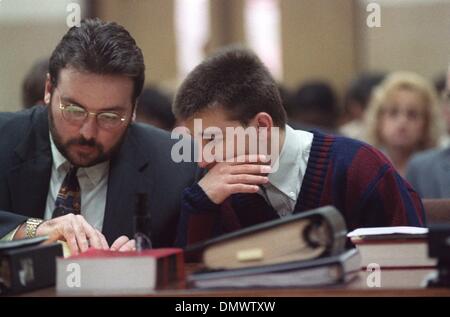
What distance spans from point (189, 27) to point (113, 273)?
8.28m

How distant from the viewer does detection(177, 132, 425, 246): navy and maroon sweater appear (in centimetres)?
261

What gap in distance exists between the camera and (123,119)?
2781 millimetres

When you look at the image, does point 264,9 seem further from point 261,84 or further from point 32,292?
point 32,292

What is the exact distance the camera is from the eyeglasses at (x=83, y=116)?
272 cm

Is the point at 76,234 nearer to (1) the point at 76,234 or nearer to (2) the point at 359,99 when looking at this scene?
(1) the point at 76,234

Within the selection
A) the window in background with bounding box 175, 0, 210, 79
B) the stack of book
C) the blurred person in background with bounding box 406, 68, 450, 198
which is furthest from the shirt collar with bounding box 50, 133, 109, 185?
the window in background with bounding box 175, 0, 210, 79

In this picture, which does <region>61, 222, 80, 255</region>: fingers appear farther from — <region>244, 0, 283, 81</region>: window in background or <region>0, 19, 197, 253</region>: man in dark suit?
<region>244, 0, 283, 81</region>: window in background

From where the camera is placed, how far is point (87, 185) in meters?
2.94

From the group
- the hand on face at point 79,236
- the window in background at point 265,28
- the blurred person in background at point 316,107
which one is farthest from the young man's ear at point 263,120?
the window in background at point 265,28

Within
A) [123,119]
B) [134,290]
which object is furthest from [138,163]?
[134,290]

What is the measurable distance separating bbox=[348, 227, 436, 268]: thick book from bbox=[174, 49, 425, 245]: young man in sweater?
1.43ft

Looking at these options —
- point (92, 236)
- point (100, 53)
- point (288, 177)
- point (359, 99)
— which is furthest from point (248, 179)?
point (359, 99)

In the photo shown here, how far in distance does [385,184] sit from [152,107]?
10.8 ft

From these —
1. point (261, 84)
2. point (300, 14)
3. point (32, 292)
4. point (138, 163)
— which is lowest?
point (32, 292)
